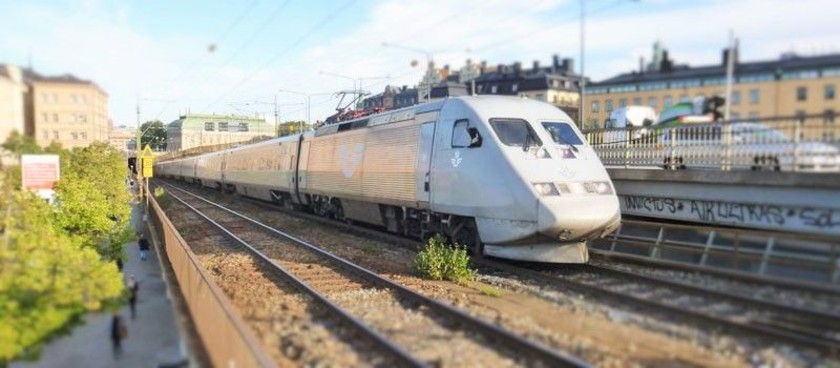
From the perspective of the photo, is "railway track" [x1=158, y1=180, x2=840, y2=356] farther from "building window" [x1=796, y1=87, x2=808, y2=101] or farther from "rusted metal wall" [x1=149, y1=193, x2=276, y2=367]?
"rusted metal wall" [x1=149, y1=193, x2=276, y2=367]

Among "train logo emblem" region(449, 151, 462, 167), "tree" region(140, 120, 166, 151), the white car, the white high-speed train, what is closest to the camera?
the white car

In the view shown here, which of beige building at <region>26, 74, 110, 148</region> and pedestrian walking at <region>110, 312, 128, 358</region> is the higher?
beige building at <region>26, 74, 110, 148</region>

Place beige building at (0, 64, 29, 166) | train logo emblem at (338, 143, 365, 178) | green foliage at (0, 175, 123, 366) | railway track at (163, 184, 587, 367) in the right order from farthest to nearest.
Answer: train logo emblem at (338, 143, 365, 178), beige building at (0, 64, 29, 166), green foliage at (0, 175, 123, 366), railway track at (163, 184, 587, 367)

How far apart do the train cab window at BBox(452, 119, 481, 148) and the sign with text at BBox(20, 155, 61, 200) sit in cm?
693

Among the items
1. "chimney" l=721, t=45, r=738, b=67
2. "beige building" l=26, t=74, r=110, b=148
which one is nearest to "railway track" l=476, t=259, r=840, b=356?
"chimney" l=721, t=45, r=738, b=67

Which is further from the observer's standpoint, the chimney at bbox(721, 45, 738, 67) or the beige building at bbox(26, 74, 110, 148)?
the chimney at bbox(721, 45, 738, 67)

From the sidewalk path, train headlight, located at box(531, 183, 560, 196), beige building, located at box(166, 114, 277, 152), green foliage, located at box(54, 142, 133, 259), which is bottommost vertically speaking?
the sidewalk path

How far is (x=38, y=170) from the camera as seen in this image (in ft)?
33.4

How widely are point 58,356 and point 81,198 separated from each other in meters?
8.06

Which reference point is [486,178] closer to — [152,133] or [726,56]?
[726,56]

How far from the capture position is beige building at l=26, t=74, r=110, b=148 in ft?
28.0

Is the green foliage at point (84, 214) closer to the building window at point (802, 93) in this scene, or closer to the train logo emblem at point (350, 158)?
the train logo emblem at point (350, 158)

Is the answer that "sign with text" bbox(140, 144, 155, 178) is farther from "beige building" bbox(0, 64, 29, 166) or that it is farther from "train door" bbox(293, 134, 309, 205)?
"beige building" bbox(0, 64, 29, 166)

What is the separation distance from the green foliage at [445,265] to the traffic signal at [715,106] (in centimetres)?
493
